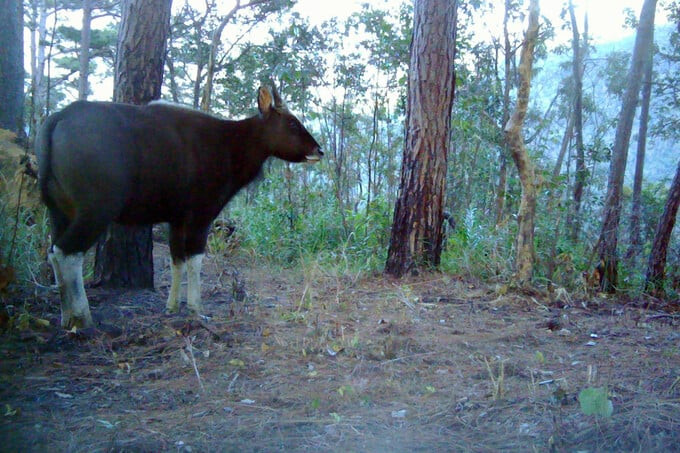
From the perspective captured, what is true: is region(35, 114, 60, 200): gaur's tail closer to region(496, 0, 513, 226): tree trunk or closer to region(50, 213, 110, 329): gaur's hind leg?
region(50, 213, 110, 329): gaur's hind leg

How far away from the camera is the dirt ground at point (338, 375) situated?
271 centimetres

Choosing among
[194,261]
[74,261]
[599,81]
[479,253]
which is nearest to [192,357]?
[74,261]

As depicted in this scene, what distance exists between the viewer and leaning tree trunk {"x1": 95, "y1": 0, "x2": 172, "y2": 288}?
5.93 m

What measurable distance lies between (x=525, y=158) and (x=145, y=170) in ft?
13.1

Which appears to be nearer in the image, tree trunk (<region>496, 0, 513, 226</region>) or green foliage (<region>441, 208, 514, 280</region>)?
green foliage (<region>441, 208, 514, 280</region>)

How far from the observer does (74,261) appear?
14.8ft

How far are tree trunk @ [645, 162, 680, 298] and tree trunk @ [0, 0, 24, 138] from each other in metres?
8.92

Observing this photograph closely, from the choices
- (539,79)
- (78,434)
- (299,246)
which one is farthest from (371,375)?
(539,79)

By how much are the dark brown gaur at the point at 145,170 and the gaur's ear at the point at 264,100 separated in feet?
0.03

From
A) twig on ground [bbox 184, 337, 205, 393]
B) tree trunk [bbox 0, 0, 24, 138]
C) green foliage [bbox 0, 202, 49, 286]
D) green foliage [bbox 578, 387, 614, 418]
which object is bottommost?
twig on ground [bbox 184, 337, 205, 393]

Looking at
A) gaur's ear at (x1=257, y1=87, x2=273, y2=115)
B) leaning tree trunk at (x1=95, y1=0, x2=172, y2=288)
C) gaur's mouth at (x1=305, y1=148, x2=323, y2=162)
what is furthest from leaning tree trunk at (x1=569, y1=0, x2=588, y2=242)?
leaning tree trunk at (x1=95, y1=0, x2=172, y2=288)

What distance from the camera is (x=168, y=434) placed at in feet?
8.93

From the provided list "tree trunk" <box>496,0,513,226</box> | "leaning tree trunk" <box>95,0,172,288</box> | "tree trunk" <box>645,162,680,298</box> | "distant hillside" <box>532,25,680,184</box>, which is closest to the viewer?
"leaning tree trunk" <box>95,0,172,288</box>

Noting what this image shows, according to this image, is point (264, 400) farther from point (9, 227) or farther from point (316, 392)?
point (9, 227)
